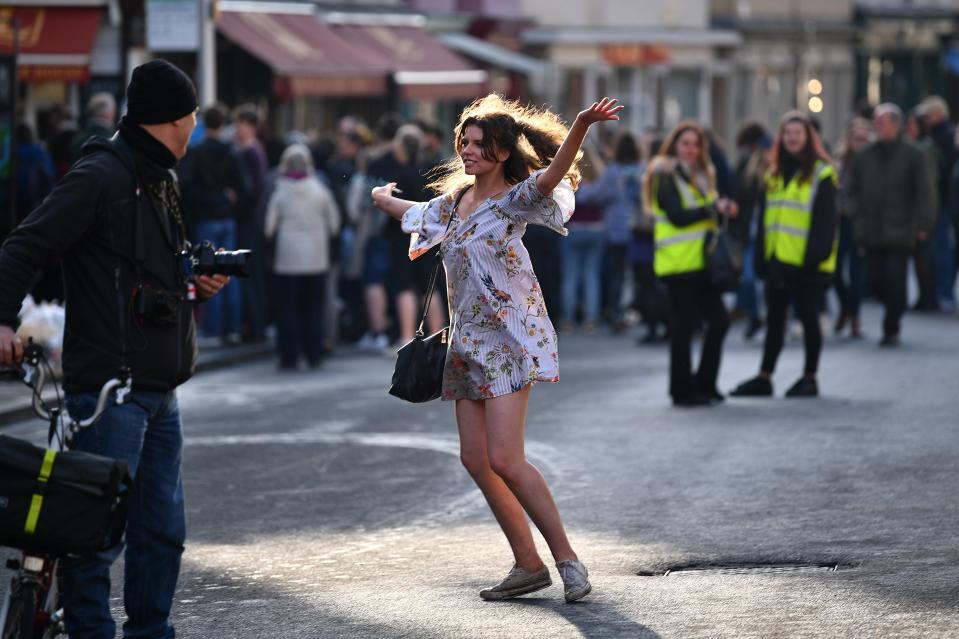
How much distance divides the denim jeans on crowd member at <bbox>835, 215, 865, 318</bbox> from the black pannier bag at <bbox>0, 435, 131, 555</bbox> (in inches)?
514

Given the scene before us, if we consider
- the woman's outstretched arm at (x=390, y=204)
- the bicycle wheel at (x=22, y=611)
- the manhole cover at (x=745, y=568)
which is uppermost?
the woman's outstretched arm at (x=390, y=204)

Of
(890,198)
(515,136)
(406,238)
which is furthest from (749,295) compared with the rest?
(515,136)

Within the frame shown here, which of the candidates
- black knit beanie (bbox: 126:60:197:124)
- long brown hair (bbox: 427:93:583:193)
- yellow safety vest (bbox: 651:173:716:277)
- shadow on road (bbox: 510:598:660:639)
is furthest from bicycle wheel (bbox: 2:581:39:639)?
yellow safety vest (bbox: 651:173:716:277)

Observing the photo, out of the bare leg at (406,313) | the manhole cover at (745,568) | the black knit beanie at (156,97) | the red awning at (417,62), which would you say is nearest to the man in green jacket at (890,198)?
the bare leg at (406,313)

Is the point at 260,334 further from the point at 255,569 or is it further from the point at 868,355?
the point at 255,569

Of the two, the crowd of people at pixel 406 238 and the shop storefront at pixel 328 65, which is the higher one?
the shop storefront at pixel 328 65

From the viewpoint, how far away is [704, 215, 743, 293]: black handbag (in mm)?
12859

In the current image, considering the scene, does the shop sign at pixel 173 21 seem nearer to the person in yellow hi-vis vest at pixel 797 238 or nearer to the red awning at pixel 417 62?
the person in yellow hi-vis vest at pixel 797 238

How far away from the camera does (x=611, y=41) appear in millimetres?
48219

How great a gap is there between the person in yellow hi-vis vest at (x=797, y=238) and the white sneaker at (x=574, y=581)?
21.4 feet

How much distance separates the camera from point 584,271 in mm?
20406

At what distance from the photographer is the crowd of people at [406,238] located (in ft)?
54.0

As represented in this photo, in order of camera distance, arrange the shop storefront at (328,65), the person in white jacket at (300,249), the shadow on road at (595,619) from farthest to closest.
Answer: the shop storefront at (328,65)
the person in white jacket at (300,249)
the shadow on road at (595,619)

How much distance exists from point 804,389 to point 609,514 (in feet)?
15.5
